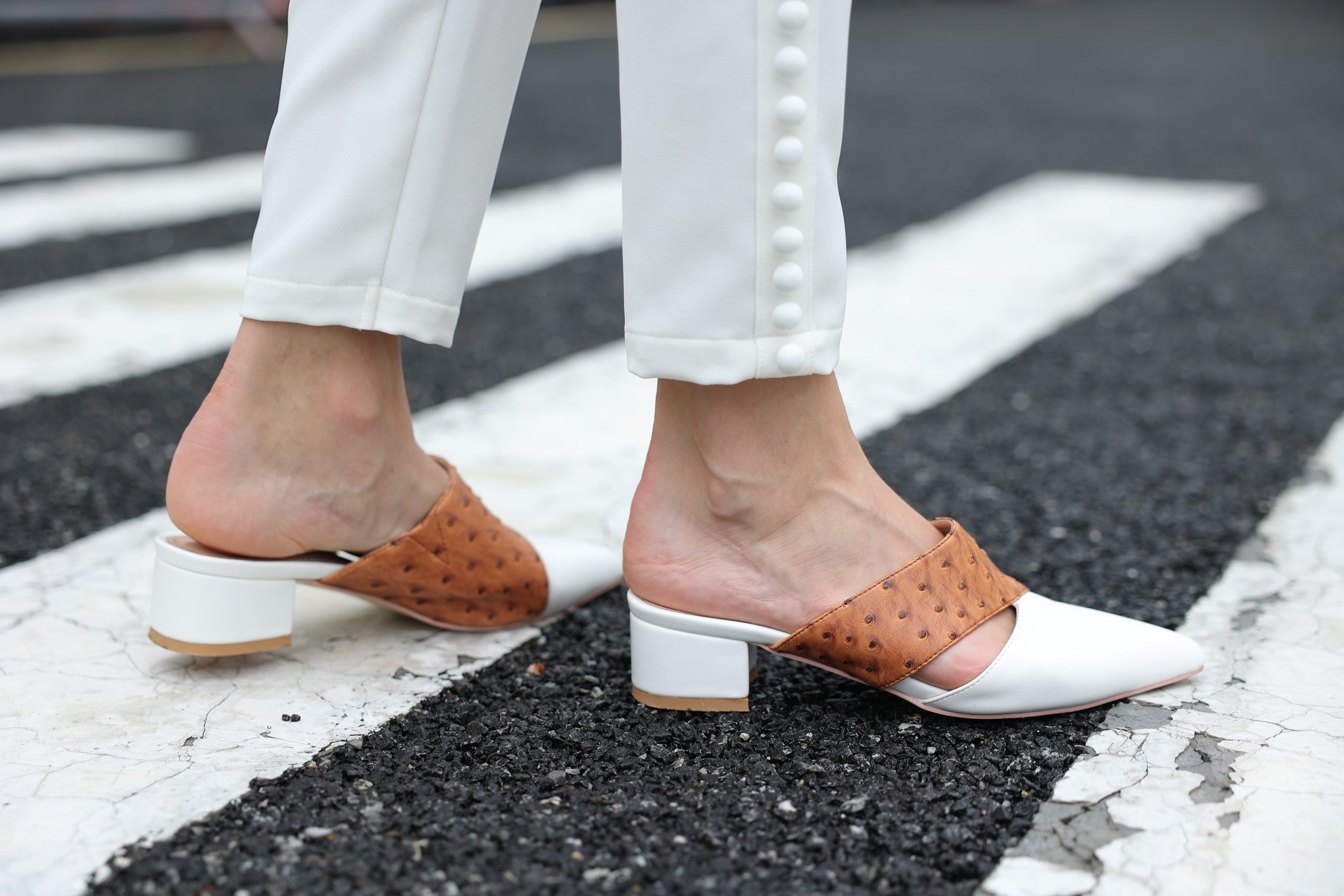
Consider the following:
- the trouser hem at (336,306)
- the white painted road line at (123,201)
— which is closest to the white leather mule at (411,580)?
the trouser hem at (336,306)

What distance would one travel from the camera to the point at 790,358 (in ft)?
2.61

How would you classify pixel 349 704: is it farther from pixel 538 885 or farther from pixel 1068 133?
pixel 1068 133

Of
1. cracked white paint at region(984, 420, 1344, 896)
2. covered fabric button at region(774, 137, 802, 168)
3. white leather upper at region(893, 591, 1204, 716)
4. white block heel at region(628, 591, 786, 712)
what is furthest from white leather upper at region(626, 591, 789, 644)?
covered fabric button at region(774, 137, 802, 168)

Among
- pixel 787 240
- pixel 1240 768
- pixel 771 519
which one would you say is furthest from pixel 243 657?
pixel 1240 768

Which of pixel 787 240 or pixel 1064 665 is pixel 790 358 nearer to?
pixel 787 240

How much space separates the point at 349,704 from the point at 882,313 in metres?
1.49

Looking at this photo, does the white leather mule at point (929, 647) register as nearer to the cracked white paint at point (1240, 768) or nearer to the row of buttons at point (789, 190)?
the cracked white paint at point (1240, 768)

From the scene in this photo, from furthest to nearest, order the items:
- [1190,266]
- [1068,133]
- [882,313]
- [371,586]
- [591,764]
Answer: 1. [1068,133]
2. [1190,266]
3. [882,313]
4. [371,586]
5. [591,764]

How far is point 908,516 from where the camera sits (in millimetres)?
915

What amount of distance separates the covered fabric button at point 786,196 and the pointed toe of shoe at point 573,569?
0.43 metres

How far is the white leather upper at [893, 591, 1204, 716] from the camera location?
0.88 m

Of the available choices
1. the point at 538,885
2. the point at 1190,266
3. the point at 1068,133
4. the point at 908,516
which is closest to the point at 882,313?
the point at 1190,266

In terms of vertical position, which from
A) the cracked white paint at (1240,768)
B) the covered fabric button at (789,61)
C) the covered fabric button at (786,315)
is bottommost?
the cracked white paint at (1240,768)

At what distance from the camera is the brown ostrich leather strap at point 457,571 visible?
38.6 inches
